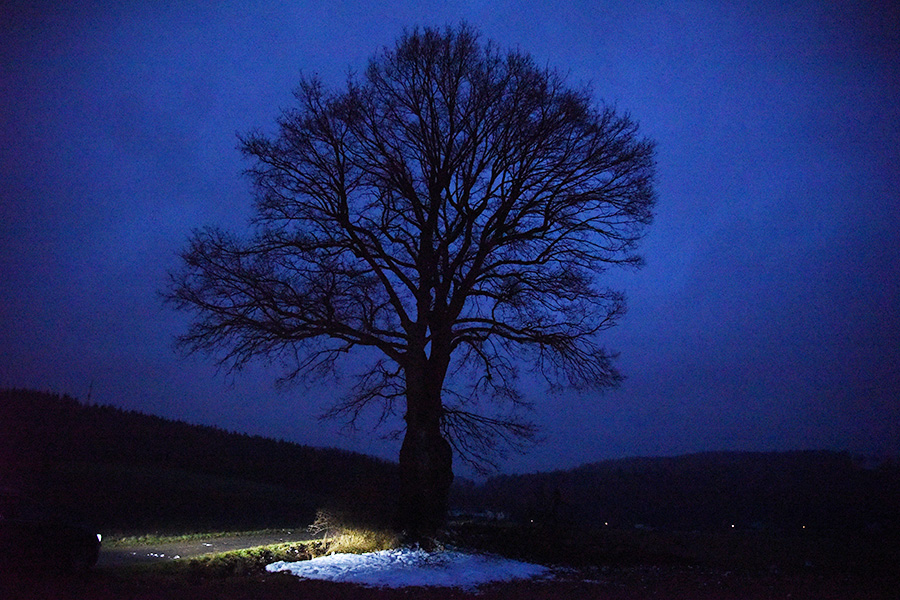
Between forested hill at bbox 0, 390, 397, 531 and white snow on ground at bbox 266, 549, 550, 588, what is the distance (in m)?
1.47

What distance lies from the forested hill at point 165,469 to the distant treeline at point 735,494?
31.4ft

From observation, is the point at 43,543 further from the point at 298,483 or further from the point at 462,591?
the point at 298,483

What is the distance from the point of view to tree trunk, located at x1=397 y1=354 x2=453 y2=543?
14242 mm

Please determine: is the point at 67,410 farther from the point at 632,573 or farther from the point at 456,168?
the point at 632,573

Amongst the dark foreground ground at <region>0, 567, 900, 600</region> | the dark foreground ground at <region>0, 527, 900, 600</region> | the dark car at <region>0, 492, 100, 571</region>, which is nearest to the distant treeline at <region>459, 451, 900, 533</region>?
the dark foreground ground at <region>0, 527, 900, 600</region>

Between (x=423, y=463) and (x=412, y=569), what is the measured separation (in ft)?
10.8

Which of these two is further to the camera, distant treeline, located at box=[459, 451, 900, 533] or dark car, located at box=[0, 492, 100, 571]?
distant treeline, located at box=[459, 451, 900, 533]

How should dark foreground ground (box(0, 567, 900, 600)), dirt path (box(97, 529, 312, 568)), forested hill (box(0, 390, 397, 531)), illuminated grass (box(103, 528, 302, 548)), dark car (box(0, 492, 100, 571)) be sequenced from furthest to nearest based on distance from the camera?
forested hill (box(0, 390, 397, 531)), illuminated grass (box(103, 528, 302, 548)), dirt path (box(97, 529, 312, 568)), dark car (box(0, 492, 100, 571)), dark foreground ground (box(0, 567, 900, 600))

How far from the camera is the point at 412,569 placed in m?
11.9

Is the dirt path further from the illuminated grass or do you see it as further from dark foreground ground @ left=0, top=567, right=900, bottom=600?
dark foreground ground @ left=0, top=567, right=900, bottom=600

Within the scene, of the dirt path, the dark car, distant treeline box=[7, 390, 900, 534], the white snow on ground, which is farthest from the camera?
distant treeline box=[7, 390, 900, 534]

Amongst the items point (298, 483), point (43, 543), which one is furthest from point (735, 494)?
point (43, 543)

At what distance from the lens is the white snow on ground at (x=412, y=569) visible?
36.0ft

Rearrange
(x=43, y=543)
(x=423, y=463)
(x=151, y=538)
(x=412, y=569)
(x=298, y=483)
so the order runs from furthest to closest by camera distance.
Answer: (x=298, y=483)
(x=151, y=538)
(x=423, y=463)
(x=412, y=569)
(x=43, y=543)
